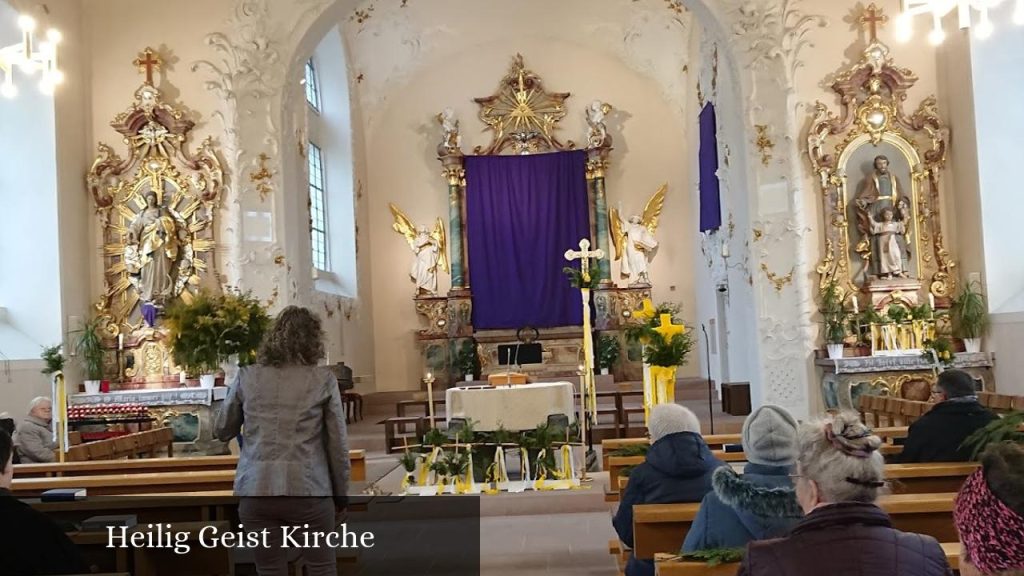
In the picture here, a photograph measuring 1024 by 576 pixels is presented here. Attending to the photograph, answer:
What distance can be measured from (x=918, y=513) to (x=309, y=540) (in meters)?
2.28

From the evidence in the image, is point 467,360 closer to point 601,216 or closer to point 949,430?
point 601,216

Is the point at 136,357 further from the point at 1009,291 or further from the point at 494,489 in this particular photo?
the point at 1009,291

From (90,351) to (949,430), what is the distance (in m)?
8.55

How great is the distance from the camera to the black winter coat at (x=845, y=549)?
2.21 m

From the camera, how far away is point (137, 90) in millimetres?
11383

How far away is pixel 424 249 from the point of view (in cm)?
1788

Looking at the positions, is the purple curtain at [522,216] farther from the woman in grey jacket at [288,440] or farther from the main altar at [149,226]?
the woman in grey jacket at [288,440]

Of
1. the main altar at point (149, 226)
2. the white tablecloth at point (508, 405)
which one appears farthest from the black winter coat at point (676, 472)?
the main altar at point (149, 226)

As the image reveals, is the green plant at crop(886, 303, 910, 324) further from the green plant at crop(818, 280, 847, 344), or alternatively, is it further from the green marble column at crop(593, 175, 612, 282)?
the green marble column at crop(593, 175, 612, 282)

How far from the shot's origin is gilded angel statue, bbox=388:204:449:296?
17781 millimetres

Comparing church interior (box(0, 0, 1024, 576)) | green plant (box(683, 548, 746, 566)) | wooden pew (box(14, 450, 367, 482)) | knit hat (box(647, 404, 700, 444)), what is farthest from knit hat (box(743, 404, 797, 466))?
church interior (box(0, 0, 1024, 576))

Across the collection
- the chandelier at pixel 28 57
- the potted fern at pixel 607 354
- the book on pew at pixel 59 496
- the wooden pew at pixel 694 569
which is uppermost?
the chandelier at pixel 28 57

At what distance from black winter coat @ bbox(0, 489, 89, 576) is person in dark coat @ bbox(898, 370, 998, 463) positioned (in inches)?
156

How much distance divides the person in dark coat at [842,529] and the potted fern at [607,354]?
1442 cm
